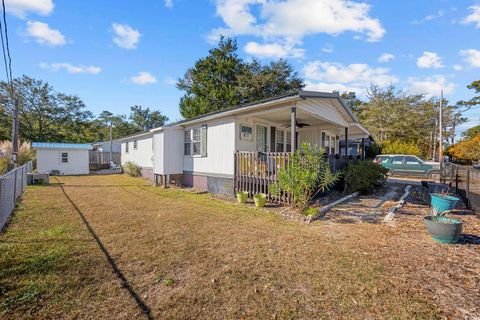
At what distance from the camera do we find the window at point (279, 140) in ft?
37.8

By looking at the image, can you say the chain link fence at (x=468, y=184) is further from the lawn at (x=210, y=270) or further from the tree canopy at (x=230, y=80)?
the tree canopy at (x=230, y=80)

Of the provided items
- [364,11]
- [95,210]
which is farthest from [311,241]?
[364,11]

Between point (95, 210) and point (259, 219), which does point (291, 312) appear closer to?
point (259, 219)

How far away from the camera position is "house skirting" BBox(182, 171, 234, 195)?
888cm

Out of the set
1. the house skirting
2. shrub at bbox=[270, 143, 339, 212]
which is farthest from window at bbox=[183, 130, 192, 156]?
shrub at bbox=[270, 143, 339, 212]

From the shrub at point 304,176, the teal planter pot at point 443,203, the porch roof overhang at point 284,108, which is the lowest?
the teal planter pot at point 443,203

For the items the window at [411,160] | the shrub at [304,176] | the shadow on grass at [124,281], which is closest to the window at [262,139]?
the shrub at [304,176]

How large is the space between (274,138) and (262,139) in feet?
3.15

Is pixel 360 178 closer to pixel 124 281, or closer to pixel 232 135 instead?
pixel 232 135

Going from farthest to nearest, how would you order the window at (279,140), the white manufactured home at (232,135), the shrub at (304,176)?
the window at (279,140), the white manufactured home at (232,135), the shrub at (304,176)

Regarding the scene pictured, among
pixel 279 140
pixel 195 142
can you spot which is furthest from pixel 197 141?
pixel 279 140

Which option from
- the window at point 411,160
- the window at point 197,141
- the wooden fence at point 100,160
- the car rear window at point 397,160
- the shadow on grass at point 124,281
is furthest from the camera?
the wooden fence at point 100,160

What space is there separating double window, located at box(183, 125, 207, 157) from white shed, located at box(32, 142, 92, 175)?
12.5 m

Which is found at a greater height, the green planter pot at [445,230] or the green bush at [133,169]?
the green bush at [133,169]
